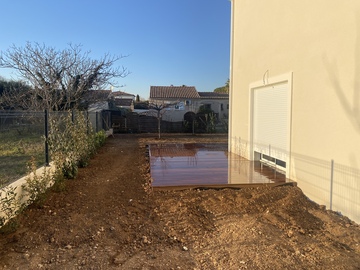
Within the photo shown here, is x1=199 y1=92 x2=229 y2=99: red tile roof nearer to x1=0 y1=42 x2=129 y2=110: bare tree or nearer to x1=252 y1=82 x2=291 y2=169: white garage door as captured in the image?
x1=0 y1=42 x2=129 y2=110: bare tree

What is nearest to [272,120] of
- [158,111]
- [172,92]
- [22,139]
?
[22,139]

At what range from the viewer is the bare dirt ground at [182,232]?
2.83 metres

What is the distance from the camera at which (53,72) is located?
12.9 meters

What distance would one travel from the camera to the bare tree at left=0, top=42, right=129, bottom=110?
1244 cm

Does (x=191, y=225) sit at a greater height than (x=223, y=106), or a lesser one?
lesser

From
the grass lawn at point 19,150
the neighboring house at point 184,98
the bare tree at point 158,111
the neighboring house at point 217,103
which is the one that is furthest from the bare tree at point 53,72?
the neighboring house at point 217,103

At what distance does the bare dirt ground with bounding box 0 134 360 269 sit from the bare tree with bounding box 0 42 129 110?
8563mm

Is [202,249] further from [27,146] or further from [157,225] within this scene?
[27,146]

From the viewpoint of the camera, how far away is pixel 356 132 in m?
3.96

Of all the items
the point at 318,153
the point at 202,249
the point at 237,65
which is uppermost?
the point at 237,65

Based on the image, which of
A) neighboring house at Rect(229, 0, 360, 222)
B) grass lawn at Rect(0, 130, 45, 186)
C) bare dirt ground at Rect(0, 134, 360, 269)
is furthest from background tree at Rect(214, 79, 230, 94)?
bare dirt ground at Rect(0, 134, 360, 269)

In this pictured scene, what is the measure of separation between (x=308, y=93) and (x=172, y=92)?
1128 inches

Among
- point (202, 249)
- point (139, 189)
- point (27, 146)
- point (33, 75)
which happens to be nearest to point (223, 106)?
point (33, 75)

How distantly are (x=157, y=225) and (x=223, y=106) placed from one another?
27.9 meters
